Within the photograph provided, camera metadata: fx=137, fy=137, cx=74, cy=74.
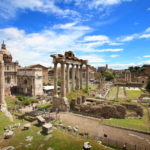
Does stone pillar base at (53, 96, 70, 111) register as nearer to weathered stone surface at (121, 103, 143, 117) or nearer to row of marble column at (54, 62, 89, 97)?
row of marble column at (54, 62, 89, 97)

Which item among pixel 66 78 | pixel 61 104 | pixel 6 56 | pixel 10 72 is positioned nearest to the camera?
pixel 61 104

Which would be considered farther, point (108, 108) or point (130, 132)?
point (108, 108)

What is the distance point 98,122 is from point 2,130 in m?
11.7

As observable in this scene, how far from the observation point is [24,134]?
12859 mm

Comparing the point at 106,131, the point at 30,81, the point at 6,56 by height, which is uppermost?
the point at 6,56

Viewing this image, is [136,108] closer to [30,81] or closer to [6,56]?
[30,81]

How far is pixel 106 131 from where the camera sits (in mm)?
16109

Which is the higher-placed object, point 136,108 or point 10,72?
point 10,72

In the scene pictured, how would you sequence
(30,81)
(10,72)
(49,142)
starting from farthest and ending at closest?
(10,72) < (30,81) < (49,142)

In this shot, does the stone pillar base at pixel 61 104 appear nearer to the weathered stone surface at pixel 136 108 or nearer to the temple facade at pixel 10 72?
the weathered stone surface at pixel 136 108

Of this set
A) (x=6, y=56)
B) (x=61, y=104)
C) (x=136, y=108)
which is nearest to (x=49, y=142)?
(x=61, y=104)

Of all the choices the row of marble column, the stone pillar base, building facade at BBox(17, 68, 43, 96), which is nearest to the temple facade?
building facade at BBox(17, 68, 43, 96)

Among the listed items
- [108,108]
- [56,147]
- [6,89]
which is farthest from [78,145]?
[6,89]

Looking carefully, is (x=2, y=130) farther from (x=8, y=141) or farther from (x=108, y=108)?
(x=108, y=108)
